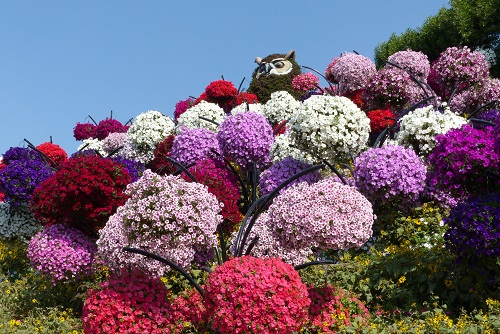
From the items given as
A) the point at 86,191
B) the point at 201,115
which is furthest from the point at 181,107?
the point at 86,191

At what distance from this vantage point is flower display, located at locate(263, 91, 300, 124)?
17547 mm

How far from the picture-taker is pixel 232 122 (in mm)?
12227

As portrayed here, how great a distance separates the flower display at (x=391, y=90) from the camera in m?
16.6

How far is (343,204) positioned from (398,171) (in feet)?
10.2

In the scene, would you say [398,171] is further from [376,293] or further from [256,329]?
[256,329]

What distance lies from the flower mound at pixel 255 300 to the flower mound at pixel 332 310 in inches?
43.1

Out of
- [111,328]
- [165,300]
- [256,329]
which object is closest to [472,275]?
[256,329]

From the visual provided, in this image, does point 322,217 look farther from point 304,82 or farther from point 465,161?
point 304,82

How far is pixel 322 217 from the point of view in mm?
7918

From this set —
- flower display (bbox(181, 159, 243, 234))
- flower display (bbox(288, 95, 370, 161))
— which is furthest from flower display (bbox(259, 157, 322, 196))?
flower display (bbox(181, 159, 243, 234))

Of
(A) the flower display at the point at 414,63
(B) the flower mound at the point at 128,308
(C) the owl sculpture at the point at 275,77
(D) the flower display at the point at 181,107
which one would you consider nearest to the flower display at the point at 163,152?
(B) the flower mound at the point at 128,308

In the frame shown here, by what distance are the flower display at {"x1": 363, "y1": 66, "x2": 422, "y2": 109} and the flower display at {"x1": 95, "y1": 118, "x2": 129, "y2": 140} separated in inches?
482

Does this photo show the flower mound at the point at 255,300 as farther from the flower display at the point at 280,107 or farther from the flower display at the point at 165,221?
the flower display at the point at 280,107

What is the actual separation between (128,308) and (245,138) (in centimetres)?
514
